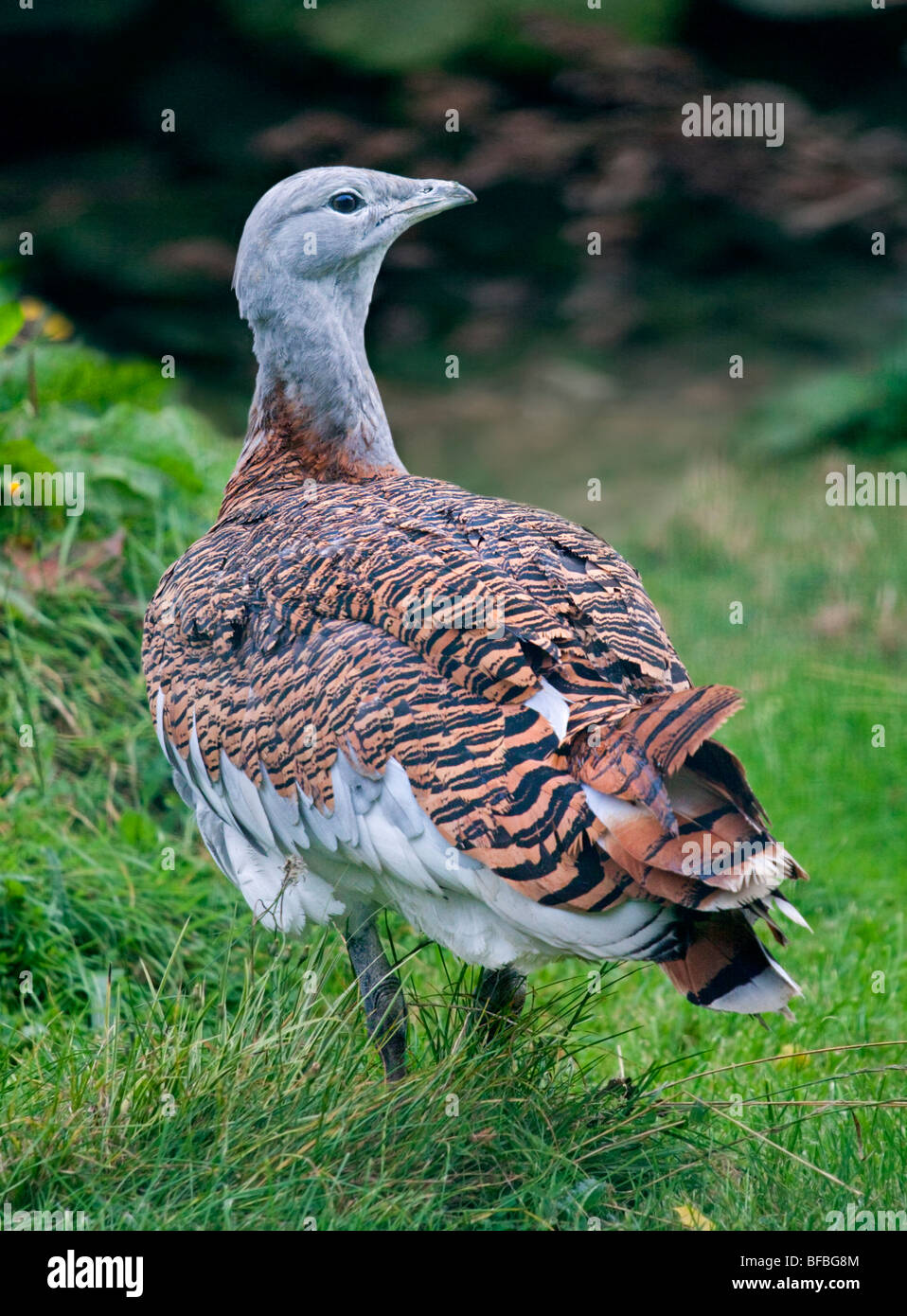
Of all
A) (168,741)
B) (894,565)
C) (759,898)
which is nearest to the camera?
(759,898)

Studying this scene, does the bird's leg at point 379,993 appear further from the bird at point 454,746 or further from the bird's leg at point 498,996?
the bird's leg at point 498,996

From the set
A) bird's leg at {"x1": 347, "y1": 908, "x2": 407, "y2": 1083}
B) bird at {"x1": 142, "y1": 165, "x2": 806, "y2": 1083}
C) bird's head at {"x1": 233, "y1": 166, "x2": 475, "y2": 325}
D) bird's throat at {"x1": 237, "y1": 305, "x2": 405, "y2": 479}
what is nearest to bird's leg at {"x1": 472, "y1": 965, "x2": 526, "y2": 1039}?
bird at {"x1": 142, "y1": 165, "x2": 806, "y2": 1083}

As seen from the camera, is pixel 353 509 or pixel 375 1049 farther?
pixel 353 509

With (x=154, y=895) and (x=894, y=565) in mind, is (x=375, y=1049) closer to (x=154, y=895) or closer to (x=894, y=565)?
(x=154, y=895)

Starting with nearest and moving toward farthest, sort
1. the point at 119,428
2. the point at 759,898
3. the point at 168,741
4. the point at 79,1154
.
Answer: the point at 759,898 < the point at 79,1154 < the point at 168,741 < the point at 119,428

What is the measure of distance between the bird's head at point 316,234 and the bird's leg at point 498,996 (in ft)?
5.34

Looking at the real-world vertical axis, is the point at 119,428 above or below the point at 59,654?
above

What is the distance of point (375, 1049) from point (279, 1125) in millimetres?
332

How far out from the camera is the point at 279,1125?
8.80 ft

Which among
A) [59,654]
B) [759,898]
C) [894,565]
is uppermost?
[894,565]

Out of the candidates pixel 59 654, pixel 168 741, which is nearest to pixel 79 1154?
pixel 168 741

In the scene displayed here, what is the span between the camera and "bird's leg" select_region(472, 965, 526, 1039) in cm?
303

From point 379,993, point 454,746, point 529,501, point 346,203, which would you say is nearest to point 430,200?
point 346,203

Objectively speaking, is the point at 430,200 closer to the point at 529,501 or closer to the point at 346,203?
the point at 346,203
